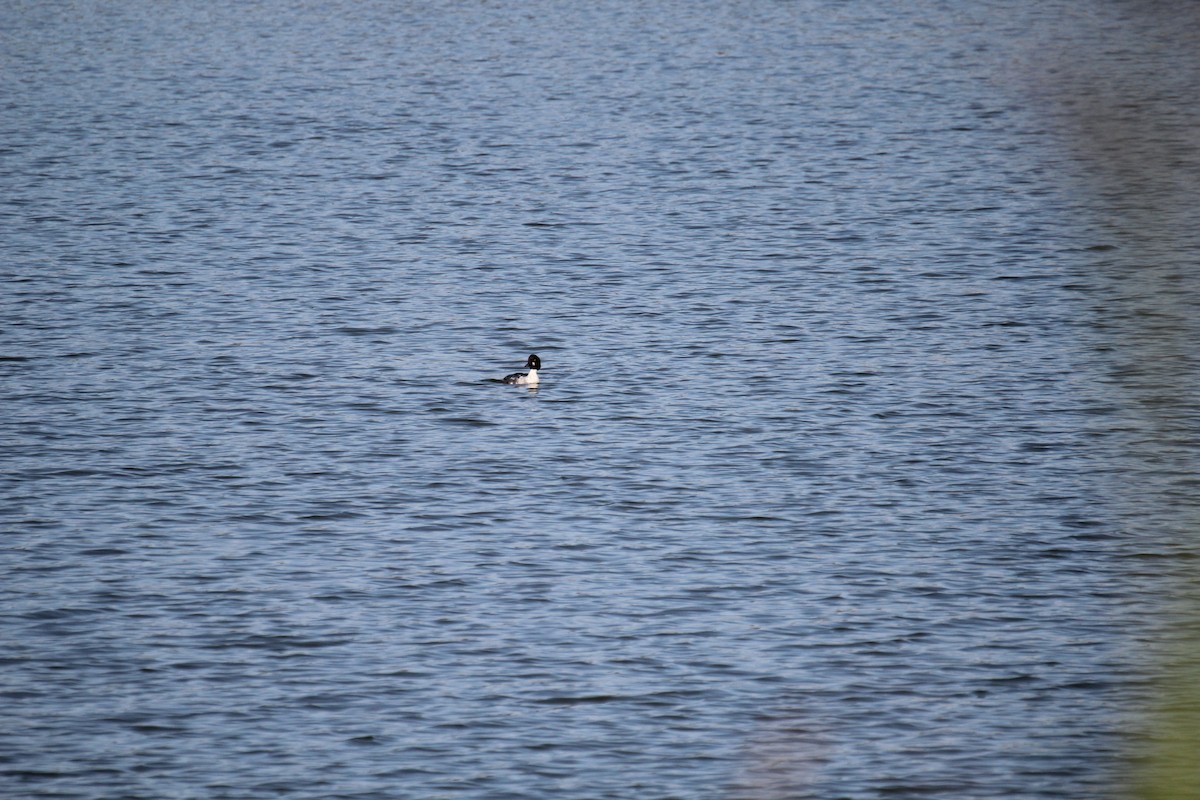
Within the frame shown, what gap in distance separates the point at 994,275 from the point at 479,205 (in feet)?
44.2

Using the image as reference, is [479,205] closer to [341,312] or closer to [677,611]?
[341,312]

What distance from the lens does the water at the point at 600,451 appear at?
13695 millimetres

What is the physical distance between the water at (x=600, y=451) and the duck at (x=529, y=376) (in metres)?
0.41

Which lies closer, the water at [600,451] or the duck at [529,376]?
the water at [600,451]

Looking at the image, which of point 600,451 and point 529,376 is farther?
point 529,376

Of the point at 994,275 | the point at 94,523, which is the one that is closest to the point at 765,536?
the point at 94,523

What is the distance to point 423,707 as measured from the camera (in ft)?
47.9

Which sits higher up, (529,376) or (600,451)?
(529,376)

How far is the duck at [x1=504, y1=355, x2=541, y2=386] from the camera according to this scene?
24.9m

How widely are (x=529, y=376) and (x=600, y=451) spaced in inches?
122

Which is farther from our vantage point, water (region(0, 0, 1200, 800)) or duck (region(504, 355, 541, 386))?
duck (region(504, 355, 541, 386))

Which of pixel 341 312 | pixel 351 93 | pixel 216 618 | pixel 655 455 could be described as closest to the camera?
pixel 216 618

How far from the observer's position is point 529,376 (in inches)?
988

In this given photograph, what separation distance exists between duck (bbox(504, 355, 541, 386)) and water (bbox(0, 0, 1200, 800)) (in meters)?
0.41
